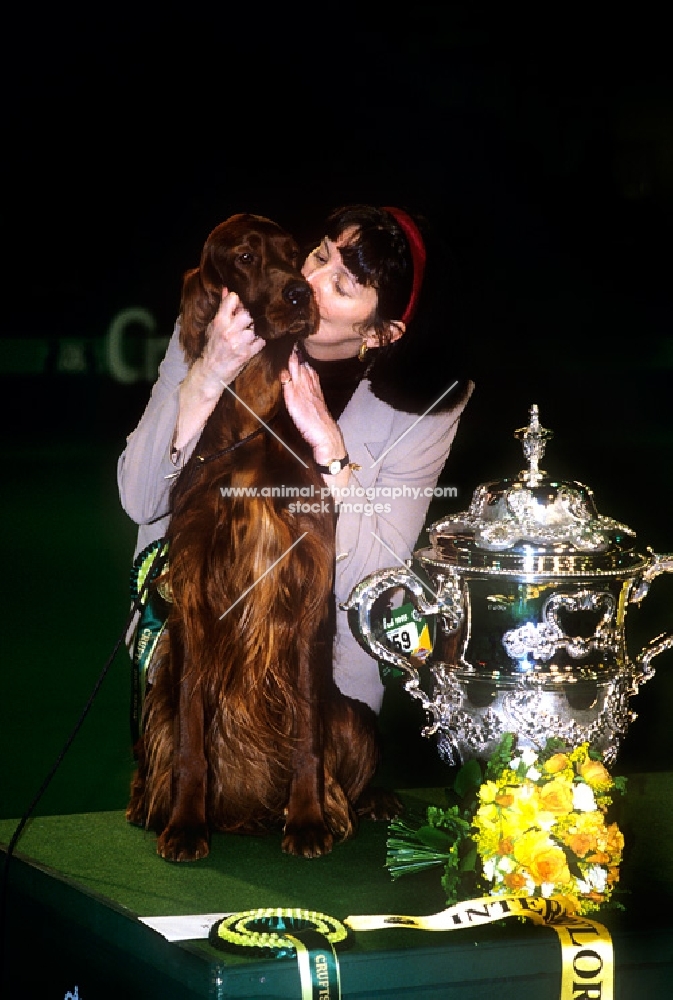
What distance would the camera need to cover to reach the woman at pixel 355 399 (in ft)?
8.10

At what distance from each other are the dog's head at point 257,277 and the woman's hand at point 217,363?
18 mm

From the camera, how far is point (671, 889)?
7.18ft

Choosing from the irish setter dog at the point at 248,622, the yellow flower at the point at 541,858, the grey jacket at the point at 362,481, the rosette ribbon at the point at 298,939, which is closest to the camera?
the rosette ribbon at the point at 298,939

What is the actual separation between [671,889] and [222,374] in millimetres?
1213

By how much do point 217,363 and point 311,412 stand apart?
8.5 inches

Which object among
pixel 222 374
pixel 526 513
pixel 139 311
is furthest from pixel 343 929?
pixel 139 311

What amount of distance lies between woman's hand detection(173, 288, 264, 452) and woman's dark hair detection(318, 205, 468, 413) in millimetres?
274

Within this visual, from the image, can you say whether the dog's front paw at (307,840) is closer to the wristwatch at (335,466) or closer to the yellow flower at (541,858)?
the yellow flower at (541,858)

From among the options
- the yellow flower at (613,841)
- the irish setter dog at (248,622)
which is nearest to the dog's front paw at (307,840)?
the irish setter dog at (248,622)

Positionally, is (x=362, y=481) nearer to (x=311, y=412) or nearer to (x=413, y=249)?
(x=311, y=412)

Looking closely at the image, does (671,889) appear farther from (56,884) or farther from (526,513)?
(56,884)

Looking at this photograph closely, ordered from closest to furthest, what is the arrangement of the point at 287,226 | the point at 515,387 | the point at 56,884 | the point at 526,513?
the point at 56,884 → the point at 526,513 → the point at 287,226 → the point at 515,387

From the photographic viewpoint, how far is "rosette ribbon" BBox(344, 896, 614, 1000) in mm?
1900

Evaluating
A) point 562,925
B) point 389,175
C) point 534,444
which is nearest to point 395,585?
point 534,444
